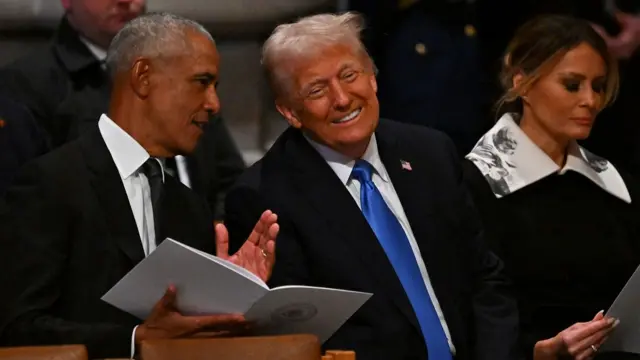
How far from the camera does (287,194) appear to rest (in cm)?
269

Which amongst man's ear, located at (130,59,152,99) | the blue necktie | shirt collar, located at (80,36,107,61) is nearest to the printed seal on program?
the blue necktie

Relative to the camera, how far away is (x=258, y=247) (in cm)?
253

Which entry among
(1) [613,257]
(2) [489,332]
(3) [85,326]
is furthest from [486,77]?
(3) [85,326]

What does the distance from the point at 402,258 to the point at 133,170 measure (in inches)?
23.1

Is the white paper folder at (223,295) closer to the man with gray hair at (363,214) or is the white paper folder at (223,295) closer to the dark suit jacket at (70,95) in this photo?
the man with gray hair at (363,214)

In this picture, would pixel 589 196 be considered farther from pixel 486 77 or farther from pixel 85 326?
pixel 85 326

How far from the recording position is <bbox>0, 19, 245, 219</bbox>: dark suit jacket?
316 cm

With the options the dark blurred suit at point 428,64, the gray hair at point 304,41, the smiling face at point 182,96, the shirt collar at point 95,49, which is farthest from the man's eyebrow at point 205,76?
the dark blurred suit at point 428,64

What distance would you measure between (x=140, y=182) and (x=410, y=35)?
1.15 metres

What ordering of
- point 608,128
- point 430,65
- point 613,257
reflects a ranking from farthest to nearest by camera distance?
point 608,128 → point 430,65 → point 613,257

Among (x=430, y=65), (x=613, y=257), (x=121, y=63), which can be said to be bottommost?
(x=613, y=257)

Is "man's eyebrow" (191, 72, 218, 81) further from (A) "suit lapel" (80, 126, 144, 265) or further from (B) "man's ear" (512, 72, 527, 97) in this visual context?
(B) "man's ear" (512, 72, 527, 97)

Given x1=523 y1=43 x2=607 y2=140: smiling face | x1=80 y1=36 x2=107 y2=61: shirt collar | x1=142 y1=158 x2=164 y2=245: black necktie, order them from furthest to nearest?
1. x1=80 y1=36 x2=107 y2=61: shirt collar
2. x1=523 y1=43 x2=607 y2=140: smiling face
3. x1=142 y1=158 x2=164 y2=245: black necktie

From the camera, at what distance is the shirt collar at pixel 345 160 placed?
9.01 ft
